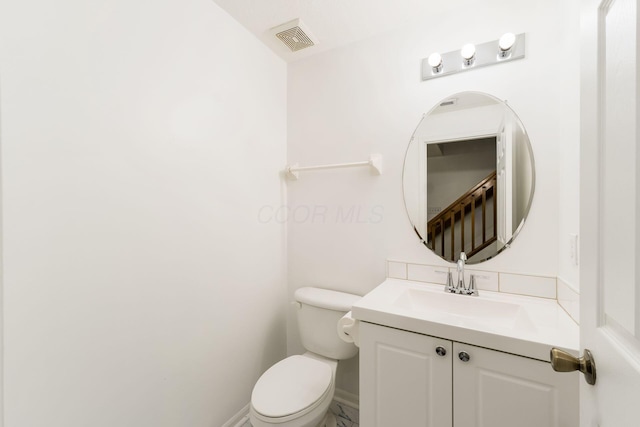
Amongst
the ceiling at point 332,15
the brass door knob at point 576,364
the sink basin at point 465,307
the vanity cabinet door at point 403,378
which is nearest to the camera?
the brass door knob at point 576,364

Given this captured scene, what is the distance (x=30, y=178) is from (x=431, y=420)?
1.55 meters

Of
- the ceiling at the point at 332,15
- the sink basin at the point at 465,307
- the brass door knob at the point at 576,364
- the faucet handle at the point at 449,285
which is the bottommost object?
the sink basin at the point at 465,307

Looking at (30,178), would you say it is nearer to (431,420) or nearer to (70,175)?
(70,175)

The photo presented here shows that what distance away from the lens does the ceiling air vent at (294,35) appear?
4.90 feet

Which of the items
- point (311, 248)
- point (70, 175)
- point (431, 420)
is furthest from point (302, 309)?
point (70, 175)

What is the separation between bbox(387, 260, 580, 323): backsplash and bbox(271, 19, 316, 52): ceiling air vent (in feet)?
4.62

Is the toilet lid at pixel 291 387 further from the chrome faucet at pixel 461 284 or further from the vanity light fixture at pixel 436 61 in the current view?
the vanity light fixture at pixel 436 61

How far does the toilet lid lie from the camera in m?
1.13

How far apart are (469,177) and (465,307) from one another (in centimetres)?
63

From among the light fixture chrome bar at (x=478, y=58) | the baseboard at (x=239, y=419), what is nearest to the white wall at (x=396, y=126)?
the light fixture chrome bar at (x=478, y=58)

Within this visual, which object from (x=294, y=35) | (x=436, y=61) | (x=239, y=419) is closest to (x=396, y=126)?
(x=436, y=61)

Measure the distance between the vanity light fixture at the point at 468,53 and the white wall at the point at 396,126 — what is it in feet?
0.19

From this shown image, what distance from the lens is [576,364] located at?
543mm

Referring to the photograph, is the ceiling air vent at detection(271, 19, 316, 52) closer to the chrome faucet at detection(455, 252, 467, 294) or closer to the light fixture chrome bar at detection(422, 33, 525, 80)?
the light fixture chrome bar at detection(422, 33, 525, 80)
